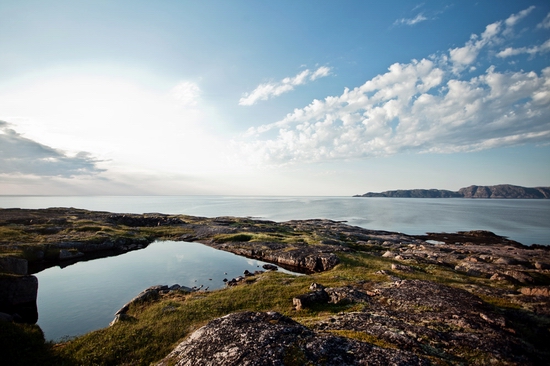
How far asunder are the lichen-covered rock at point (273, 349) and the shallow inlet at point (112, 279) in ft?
66.9

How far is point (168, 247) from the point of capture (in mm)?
68812

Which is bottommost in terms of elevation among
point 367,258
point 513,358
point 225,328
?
point 367,258

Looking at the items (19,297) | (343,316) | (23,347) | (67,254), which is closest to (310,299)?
(343,316)

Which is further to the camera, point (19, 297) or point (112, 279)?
point (112, 279)

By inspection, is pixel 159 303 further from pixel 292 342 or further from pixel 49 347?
pixel 292 342

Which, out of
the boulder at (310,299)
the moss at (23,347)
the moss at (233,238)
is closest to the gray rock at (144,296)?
the moss at (23,347)

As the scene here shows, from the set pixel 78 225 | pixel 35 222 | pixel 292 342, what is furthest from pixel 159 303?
pixel 35 222

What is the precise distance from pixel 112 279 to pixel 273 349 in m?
43.4

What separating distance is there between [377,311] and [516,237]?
120 meters

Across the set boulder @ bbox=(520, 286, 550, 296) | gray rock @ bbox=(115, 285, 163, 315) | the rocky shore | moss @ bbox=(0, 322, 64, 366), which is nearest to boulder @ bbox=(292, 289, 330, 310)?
the rocky shore

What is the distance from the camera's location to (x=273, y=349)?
11.9 metres

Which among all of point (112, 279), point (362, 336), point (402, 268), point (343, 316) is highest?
point (362, 336)

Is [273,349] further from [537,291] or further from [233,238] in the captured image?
[233,238]

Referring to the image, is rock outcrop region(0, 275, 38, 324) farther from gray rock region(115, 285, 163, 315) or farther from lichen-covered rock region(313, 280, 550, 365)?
lichen-covered rock region(313, 280, 550, 365)
